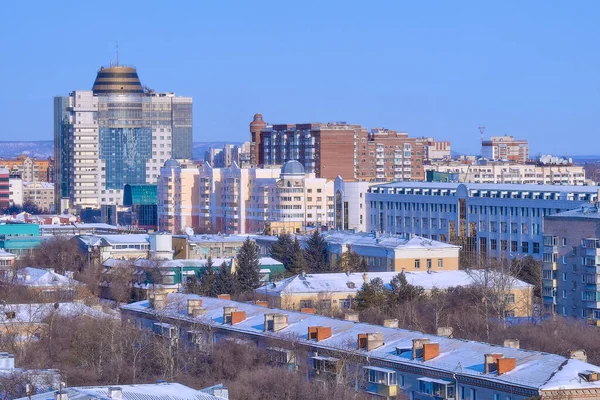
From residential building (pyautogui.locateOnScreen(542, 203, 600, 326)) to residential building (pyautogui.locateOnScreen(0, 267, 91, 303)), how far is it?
13570 mm

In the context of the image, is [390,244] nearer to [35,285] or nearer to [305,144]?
[35,285]

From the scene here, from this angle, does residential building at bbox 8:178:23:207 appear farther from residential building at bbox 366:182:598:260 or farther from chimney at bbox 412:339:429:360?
chimney at bbox 412:339:429:360

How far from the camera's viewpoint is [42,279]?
5325 centimetres

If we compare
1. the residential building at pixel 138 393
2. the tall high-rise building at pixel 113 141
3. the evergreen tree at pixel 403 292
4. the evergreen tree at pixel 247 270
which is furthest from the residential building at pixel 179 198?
the residential building at pixel 138 393

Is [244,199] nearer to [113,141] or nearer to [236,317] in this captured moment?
[113,141]

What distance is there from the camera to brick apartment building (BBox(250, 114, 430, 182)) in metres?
108

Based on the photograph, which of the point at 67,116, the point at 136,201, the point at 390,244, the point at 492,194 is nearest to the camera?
the point at 390,244

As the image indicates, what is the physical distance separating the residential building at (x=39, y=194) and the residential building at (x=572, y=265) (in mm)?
92716

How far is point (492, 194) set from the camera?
70.1 m

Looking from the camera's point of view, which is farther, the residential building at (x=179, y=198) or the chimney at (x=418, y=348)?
the residential building at (x=179, y=198)

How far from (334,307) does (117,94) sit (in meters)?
84.2

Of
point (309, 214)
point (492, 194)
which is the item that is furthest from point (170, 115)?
point (492, 194)

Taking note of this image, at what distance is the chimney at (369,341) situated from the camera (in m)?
30.9

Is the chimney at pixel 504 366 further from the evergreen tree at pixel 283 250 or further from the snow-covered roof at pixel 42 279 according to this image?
the evergreen tree at pixel 283 250
